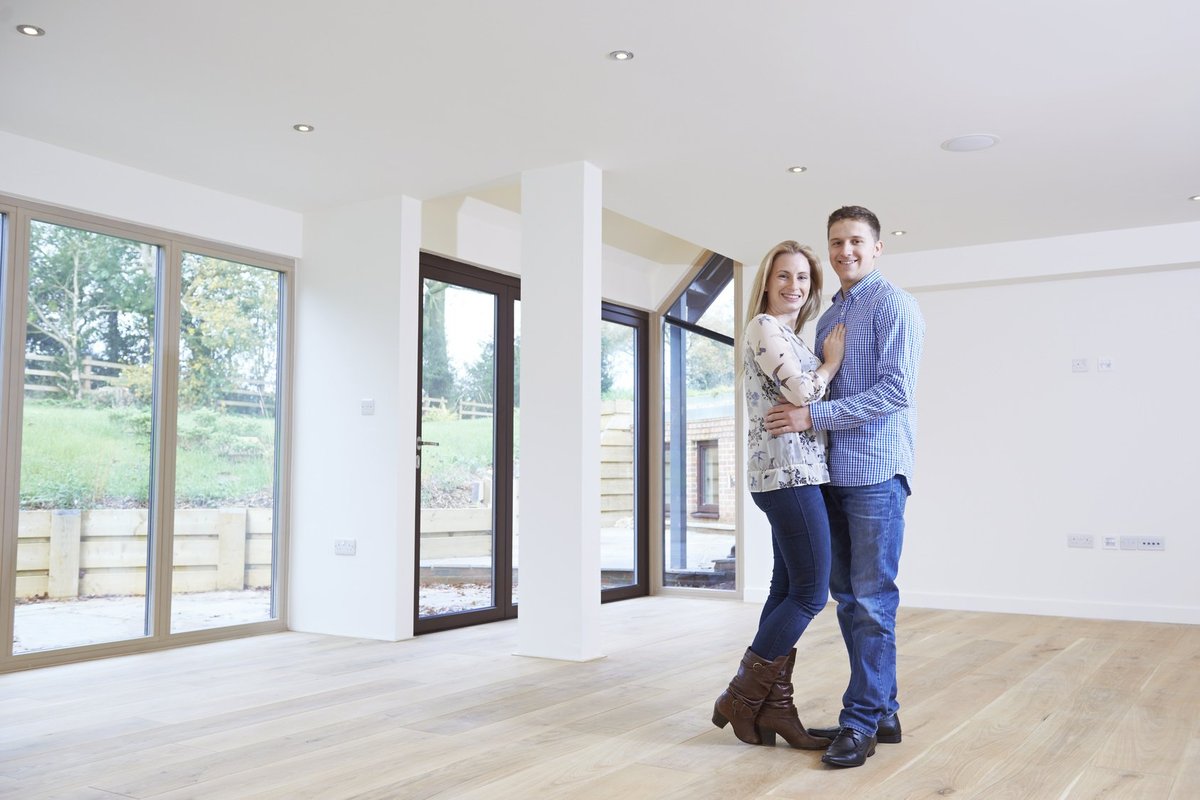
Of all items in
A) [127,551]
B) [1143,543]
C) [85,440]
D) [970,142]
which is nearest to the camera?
[970,142]

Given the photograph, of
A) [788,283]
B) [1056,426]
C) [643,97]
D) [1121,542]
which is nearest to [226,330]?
[643,97]

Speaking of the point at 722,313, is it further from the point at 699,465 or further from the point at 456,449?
the point at 456,449

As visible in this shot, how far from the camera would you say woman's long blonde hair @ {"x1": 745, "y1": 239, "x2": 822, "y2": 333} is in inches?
109

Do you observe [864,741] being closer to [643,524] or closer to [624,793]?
[624,793]

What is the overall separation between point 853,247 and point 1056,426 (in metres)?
4.19

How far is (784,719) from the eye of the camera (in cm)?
277

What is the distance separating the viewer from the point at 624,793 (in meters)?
2.41

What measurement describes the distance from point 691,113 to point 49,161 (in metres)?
2.89

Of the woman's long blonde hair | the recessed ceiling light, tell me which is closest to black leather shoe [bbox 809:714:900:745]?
the woman's long blonde hair

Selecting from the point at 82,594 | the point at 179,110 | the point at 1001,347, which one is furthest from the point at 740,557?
the point at 179,110

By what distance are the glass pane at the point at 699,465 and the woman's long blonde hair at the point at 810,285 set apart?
4.32m

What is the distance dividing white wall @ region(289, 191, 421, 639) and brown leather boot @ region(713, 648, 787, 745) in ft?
8.68

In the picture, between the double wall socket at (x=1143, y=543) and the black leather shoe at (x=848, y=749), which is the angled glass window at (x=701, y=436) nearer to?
the double wall socket at (x=1143, y=543)

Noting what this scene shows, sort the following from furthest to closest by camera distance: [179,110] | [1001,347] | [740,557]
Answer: [740,557] → [1001,347] → [179,110]
